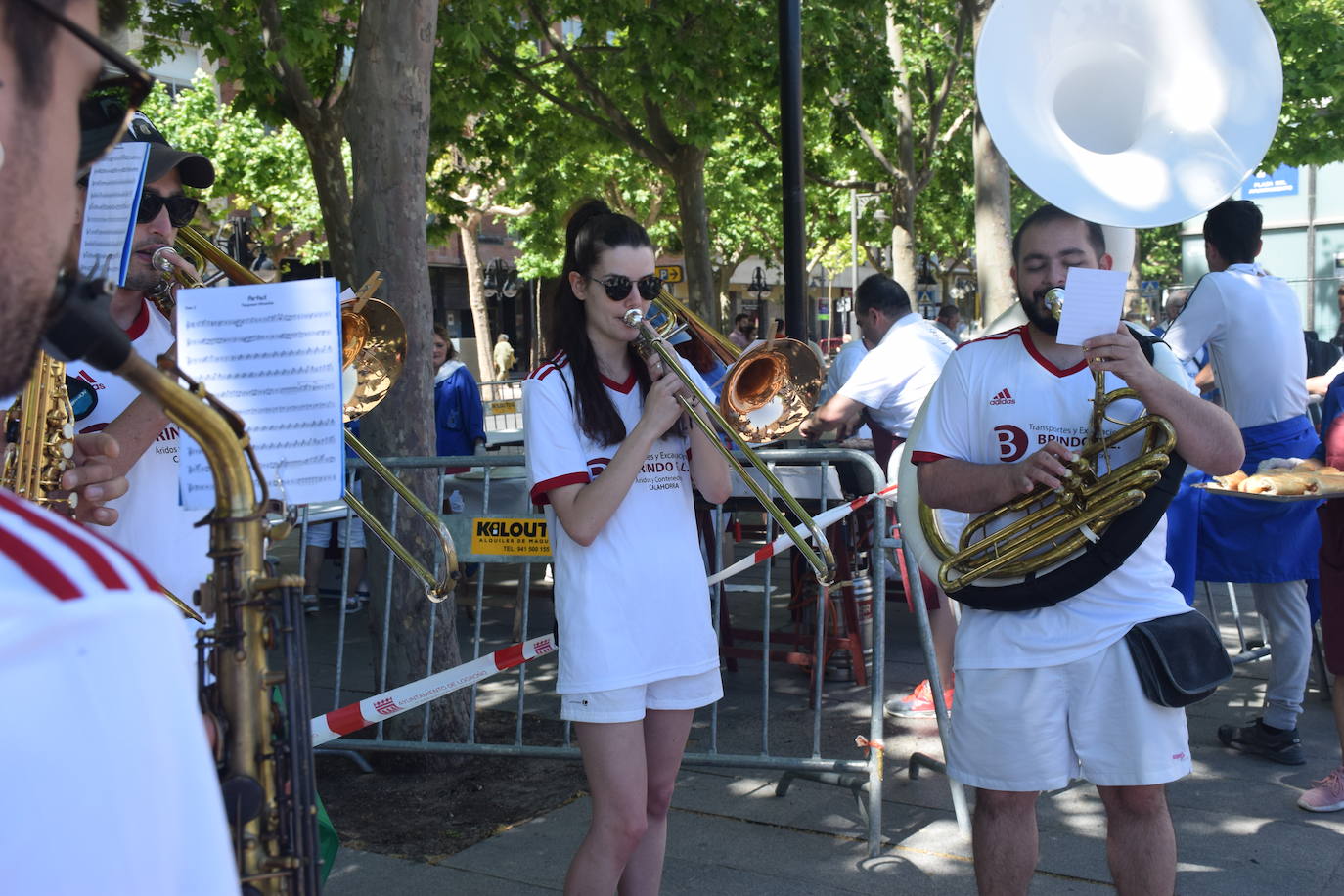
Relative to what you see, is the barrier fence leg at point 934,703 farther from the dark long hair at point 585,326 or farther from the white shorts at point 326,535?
the white shorts at point 326,535

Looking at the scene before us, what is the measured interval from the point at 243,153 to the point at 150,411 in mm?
22517

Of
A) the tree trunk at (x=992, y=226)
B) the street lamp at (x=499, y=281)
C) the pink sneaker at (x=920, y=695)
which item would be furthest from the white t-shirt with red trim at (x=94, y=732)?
the street lamp at (x=499, y=281)

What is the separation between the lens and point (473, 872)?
13.5ft

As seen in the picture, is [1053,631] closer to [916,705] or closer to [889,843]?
[889,843]

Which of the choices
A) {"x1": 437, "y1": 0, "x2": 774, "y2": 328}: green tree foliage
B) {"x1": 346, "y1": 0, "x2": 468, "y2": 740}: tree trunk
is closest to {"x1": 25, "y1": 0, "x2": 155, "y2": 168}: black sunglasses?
{"x1": 346, "y1": 0, "x2": 468, "y2": 740}: tree trunk

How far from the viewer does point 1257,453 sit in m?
5.44

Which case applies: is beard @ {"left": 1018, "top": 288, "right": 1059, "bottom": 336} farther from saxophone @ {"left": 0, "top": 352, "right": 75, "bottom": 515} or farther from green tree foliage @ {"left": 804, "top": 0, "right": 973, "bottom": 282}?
green tree foliage @ {"left": 804, "top": 0, "right": 973, "bottom": 282}

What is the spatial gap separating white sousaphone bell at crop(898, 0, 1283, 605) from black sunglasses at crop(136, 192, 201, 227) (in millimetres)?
1898

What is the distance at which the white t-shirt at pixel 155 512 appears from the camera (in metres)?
2.53

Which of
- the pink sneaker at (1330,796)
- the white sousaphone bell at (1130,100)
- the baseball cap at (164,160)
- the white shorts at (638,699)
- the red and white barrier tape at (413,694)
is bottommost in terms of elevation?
the pink sneaker at (1330,796)

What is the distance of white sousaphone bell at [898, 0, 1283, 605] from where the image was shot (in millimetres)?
3199

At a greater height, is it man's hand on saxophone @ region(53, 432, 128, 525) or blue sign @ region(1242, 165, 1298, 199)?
blue sign @ region(1242, 165, 1298, 199)

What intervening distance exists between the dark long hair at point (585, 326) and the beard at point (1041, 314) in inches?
38.7

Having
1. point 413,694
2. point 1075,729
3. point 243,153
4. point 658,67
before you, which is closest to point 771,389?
point 1075,729
